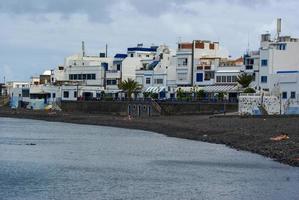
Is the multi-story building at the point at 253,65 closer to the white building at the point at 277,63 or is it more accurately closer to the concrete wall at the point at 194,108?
the white building at the point at 277,63

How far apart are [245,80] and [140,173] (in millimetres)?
57820

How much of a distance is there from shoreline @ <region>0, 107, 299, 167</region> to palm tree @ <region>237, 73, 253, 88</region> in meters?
13.3

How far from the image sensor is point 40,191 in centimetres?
3181

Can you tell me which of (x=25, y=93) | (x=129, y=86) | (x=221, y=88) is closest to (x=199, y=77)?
(x=221, y=88)

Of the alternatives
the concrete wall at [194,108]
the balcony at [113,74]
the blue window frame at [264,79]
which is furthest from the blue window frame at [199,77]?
the balcony at [113,74]

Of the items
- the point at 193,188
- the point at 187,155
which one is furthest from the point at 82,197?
the point at 187,155

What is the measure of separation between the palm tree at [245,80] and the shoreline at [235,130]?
525 inches

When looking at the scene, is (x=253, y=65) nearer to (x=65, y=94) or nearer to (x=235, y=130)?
(x=235, y=130)

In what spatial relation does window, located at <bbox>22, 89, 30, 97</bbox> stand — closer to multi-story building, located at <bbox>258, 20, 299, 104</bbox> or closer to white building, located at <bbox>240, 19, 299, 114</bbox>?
white building, located at <bbox>240, 19, 299, 114</bbox>

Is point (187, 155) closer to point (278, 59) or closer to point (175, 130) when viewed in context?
point (175, 130)

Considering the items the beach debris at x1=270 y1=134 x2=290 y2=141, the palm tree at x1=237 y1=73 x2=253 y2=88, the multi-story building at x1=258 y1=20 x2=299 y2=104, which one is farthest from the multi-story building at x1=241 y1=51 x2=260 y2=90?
the beach debris at x1=270 y1=134 x2=290 y2=141

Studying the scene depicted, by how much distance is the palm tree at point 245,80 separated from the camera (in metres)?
93.8

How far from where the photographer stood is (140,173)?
3803 cm

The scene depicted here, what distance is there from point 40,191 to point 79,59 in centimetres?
10267
